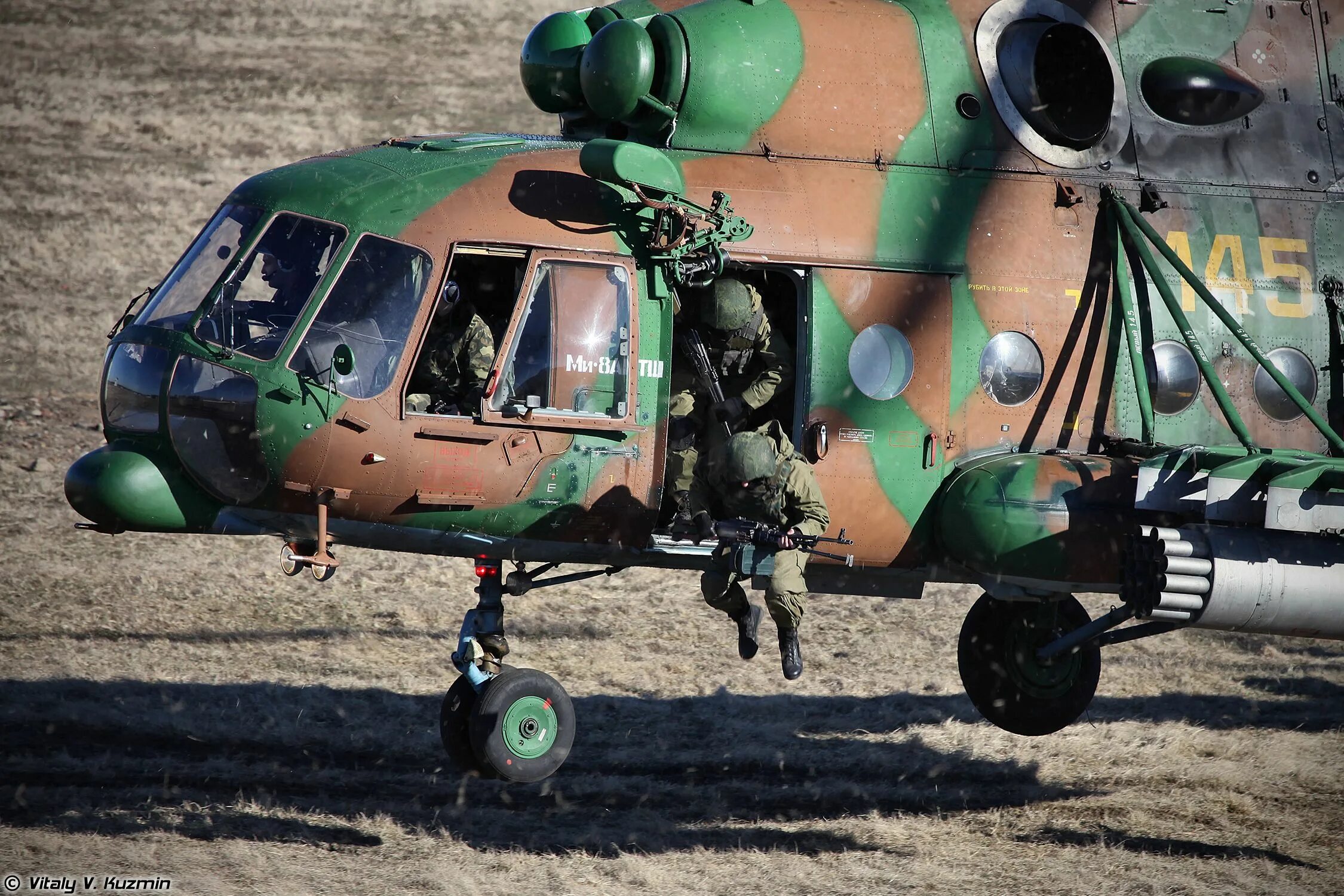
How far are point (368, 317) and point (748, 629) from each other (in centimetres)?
252

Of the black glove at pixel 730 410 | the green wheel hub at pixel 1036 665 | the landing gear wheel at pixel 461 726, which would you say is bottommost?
the landing gear wheel at pixel 461 726

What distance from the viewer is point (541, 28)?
8102mm

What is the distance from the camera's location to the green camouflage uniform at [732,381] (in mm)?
7391

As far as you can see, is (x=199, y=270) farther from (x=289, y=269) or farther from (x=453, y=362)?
(x=453, y=362)

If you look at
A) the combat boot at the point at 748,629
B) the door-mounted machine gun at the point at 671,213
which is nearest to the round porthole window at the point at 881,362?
the door-mounted machine gun at the point at 671,213

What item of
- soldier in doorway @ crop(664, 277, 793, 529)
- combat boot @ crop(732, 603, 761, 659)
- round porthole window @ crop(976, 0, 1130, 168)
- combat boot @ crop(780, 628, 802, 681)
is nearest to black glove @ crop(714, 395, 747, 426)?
soldier in doorway @ crop(664, 277, 793, 529)

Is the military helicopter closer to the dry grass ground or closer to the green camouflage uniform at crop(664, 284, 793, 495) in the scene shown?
the green camouflage uniform at crop(664, 284, 793, 495)

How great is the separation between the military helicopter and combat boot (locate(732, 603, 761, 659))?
458mm

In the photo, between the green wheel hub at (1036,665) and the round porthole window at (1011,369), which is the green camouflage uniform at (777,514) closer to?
the round porthole window at (1011,369)

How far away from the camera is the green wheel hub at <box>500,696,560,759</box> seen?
7.19m

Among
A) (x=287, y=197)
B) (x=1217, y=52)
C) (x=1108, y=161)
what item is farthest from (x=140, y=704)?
(x=1217, y=52)

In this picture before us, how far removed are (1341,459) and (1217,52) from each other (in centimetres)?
269

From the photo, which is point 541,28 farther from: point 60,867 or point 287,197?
point 60,867

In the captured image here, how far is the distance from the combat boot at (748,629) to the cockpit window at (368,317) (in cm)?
223
